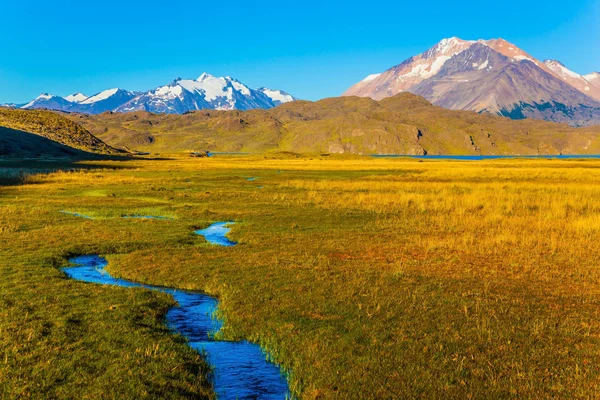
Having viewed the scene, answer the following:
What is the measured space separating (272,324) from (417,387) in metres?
5.81

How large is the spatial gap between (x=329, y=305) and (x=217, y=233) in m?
19.5

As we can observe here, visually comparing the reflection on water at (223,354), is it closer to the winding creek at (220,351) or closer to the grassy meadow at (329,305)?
the winding creek at (220,351)

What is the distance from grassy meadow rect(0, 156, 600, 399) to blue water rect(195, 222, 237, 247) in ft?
3.38

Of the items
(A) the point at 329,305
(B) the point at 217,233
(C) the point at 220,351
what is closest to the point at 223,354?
(C) the point at 220,351

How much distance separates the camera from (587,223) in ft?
114

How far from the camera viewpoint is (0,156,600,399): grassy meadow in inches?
461

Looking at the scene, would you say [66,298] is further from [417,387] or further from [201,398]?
[417,387]

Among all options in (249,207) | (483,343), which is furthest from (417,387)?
(249,207)

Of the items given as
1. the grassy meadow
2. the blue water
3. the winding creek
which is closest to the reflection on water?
the winding creek

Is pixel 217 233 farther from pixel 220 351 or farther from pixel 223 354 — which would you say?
pixel 223 354

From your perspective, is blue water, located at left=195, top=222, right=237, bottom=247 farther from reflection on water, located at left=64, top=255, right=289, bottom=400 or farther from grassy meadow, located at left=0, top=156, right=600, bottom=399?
reflection on water, located at left=64, top=255, right=289, bottom=400

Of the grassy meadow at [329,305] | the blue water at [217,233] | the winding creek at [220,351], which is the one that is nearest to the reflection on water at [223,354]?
the winding creek at [220,351]

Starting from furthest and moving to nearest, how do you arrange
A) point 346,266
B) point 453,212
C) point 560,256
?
point 453,212 < point 560,256 < point 346,266

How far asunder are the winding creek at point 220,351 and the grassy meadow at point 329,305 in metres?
0.45
